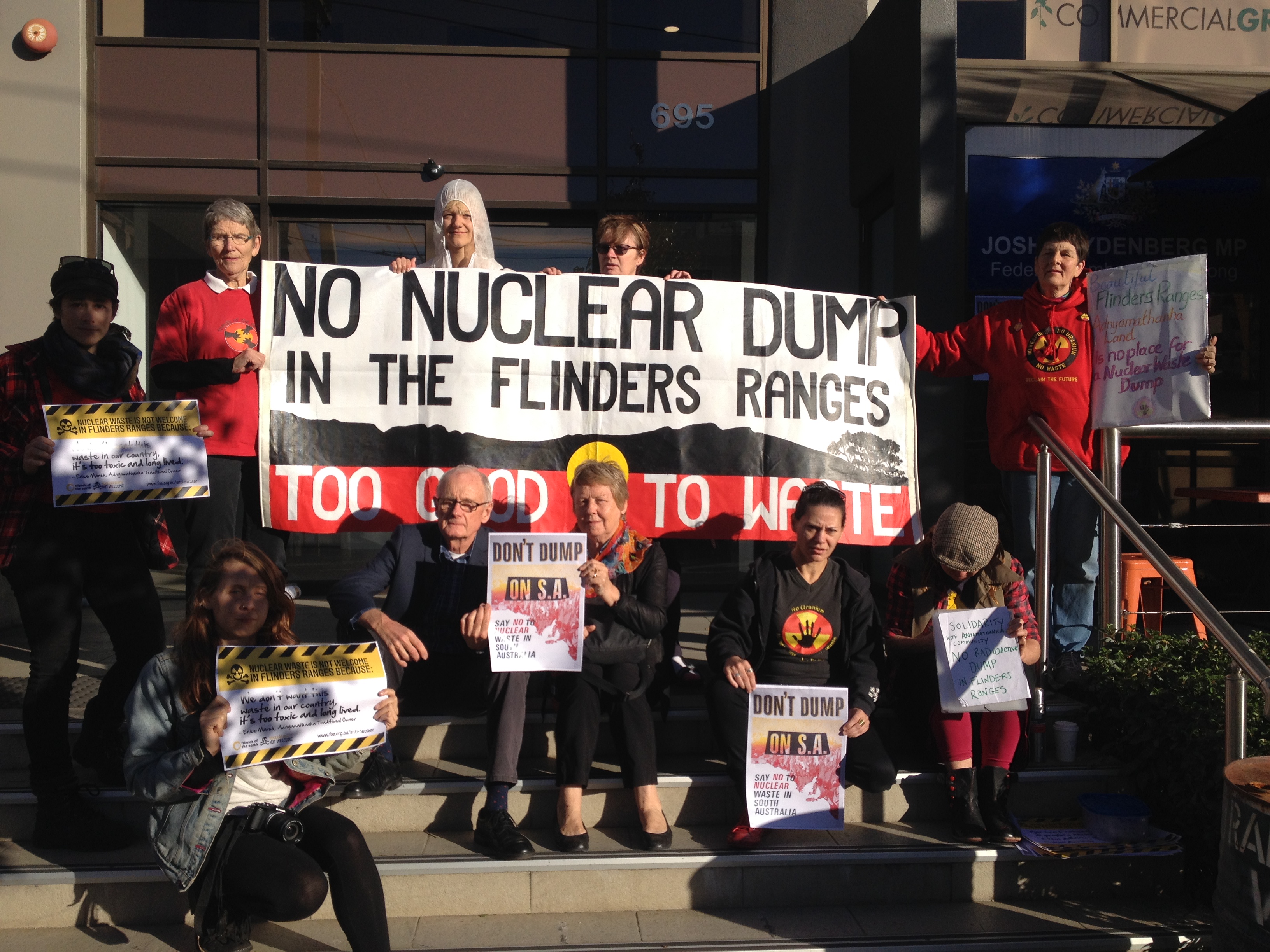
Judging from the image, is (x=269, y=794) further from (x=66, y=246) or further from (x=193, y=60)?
(x=193, y=60)

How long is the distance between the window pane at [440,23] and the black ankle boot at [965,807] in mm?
5289

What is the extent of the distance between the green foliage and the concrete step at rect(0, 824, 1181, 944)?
0.52ft

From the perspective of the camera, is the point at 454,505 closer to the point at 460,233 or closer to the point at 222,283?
the point at 460,233

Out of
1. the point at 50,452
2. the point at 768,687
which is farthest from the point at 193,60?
the point at 768,687

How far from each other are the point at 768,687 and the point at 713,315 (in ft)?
6.05

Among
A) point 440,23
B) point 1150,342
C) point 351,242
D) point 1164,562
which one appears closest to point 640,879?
point 1164,562

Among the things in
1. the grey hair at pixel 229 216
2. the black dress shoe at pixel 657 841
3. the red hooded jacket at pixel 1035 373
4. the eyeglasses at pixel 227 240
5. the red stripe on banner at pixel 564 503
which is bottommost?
the black dress shoe at pixel 657 841

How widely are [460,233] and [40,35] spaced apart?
393 centimetres

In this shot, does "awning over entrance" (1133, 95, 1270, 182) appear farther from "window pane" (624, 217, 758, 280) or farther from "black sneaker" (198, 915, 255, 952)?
"black sneaker" (198, 915, 255, 952)

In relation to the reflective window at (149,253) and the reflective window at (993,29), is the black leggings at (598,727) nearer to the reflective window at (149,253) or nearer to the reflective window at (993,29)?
the reflective window at (149,253)

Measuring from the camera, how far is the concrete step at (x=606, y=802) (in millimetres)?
3605

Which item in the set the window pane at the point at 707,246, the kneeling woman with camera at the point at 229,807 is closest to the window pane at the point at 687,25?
the window pane at the point at 707,246

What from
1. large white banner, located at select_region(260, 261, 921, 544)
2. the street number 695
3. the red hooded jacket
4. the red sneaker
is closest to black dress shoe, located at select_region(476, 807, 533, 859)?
the red sneaker

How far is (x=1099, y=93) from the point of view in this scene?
6.53 metres
